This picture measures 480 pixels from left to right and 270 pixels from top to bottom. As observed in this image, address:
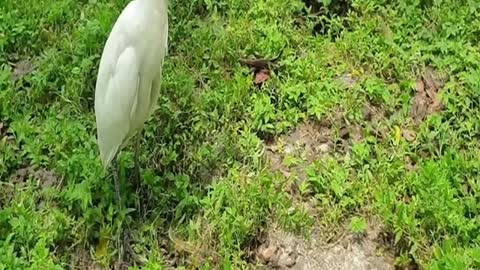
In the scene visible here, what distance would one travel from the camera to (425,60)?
4.29 m

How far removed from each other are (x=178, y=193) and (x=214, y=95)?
62cm

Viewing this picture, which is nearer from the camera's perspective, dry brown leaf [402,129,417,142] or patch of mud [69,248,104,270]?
patch of mud [69,248,104,270]

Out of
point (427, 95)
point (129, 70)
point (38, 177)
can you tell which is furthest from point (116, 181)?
point (427, 95)

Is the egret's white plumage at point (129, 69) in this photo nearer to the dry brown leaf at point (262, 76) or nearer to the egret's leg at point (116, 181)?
the egret's leg at point (116, 181)

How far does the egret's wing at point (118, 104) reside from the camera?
3.34m

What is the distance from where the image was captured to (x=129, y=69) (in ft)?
10.9

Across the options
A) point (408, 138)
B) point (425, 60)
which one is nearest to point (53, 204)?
point (408, 138)

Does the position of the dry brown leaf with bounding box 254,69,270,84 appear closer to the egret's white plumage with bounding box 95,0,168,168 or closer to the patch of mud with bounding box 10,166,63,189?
the egret's white plumage with bounding box 95,0,168,168

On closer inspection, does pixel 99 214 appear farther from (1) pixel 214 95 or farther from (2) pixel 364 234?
(2) pixel 364 234

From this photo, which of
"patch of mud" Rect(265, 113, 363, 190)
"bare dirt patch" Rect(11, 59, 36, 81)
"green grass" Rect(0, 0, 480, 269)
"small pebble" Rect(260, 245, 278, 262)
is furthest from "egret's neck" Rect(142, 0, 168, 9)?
"bare dirt patch" Rect(11, 59, 36, 81)

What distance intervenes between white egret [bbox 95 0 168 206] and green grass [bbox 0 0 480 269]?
38cm

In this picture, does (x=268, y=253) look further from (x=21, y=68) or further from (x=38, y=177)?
(x=21, y=68)

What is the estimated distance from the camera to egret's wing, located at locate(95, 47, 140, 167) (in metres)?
3.34

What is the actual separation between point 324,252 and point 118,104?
106cm
